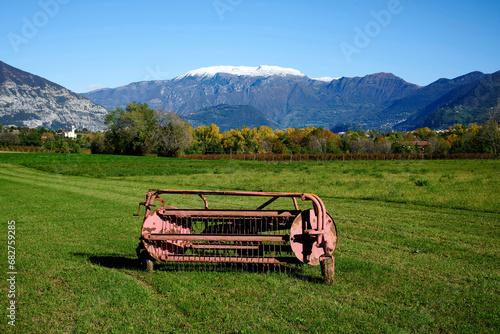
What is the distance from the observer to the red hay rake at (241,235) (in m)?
6.53

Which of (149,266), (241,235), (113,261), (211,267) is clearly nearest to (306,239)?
(241,235)

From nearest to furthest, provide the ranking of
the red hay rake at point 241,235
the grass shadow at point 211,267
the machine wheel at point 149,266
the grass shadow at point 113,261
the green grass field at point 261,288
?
the green grass field at point 261,288, the red hay rake at point 241,235, the machine wheel at point 149,266, the grass shadow at point 211,267, the grass shadow at point 113,261

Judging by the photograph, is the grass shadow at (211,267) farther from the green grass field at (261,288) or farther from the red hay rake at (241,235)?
the red hay rake at (241,235)

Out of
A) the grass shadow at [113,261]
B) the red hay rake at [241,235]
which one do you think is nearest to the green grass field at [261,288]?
the grass shadow at [113,261]

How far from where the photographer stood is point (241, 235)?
6.62 meters

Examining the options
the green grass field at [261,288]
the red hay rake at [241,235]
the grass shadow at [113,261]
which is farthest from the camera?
the grass shadow at [113,261]

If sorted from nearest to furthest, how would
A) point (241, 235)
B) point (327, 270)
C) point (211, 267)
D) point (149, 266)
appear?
1. point (327, 270)
2. point (241, 235)
3. point (149, 266)
4. point (211, 267)

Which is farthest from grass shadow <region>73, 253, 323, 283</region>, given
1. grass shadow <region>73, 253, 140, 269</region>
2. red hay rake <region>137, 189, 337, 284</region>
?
red hay rake <region>137, 189, 337, 284</region>

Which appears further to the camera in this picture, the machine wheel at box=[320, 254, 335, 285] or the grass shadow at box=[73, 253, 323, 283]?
the grass shadow at box=[73, 253, 323, 283]

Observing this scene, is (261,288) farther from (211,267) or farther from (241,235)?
(211,267)

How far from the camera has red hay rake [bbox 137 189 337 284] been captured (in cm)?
653

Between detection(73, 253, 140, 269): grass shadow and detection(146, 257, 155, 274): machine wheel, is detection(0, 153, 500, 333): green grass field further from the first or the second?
detection(146, 257, 155, 274): machine wheel

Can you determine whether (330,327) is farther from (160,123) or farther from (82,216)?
(160,123)

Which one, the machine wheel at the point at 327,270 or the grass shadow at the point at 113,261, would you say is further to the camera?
the grass shadow at the point at 113,261
